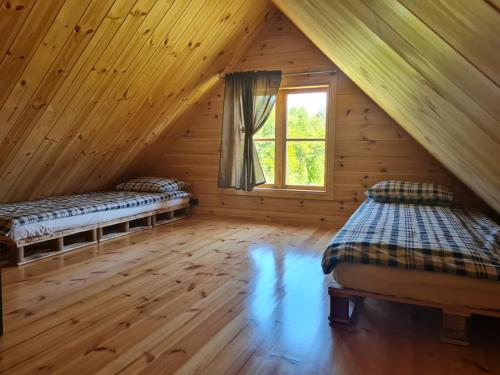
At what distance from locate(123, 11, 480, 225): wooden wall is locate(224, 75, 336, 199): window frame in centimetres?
7

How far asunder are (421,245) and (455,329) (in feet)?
1.39

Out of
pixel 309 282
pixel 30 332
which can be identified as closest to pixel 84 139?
pixel 30 332

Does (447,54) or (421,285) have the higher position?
(447,54)

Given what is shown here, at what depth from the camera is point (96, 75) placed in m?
2.93

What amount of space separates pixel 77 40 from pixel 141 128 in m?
1.64

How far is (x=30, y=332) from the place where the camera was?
73.4 inches

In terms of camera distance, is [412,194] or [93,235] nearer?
[412,194]

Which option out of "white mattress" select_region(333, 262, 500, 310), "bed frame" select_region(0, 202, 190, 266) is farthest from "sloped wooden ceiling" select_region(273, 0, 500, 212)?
"bed frame" select_region(0, 202, 190, 266)

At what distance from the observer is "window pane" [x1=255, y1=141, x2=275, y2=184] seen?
478 centimetres

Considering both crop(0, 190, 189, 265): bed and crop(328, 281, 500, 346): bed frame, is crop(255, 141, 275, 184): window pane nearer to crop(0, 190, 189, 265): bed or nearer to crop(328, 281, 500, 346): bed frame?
crop(0, 190, 189, 265): bed

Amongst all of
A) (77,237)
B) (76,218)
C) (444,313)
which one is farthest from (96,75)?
(444,313)

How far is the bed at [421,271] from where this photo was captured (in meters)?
1.74

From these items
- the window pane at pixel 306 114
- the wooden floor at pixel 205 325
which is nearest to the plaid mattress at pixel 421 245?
the wooden floor at pixel 205 325

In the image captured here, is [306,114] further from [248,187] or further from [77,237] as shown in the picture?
[77,237]
